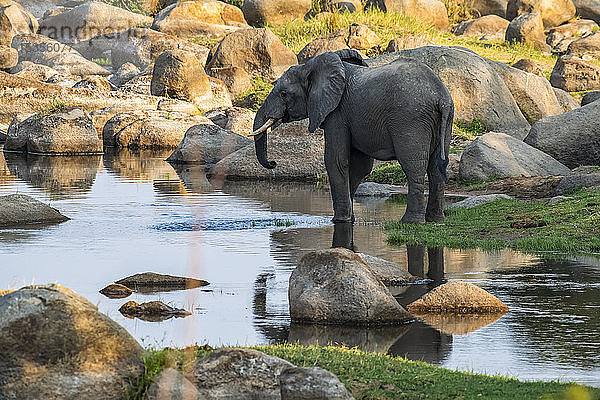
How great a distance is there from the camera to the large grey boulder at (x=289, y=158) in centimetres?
2311

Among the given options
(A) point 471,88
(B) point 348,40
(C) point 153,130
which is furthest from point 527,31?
(C) point 153,130

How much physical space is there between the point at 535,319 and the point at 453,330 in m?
0.79

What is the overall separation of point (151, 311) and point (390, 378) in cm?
309

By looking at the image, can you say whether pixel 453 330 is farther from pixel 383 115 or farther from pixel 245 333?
pixel 383 115

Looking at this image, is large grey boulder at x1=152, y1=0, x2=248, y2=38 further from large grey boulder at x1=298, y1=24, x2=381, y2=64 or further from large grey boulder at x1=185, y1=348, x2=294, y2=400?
large grey boulder at x1=185, y1=348, x2=294, y2=400

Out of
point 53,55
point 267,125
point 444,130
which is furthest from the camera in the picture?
point 53,55

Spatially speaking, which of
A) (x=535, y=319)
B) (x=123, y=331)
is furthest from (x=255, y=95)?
(x=123, y=331)

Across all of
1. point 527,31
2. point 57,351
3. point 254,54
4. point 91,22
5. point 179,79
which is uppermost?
point 91,22

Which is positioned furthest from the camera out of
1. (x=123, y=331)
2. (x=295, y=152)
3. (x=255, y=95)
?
(x=255, y=95)

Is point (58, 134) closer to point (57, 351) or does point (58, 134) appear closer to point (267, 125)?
point (267, 125)

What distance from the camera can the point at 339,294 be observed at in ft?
28.6

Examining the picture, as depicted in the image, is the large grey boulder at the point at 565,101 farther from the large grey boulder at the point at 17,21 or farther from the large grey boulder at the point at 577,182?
the large grey boulder at the point at 17,21

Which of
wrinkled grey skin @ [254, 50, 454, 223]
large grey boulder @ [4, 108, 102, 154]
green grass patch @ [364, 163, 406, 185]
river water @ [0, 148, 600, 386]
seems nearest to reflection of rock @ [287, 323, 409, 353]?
river water @ [0, 148, 600, 386]

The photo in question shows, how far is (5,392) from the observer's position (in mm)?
5512
